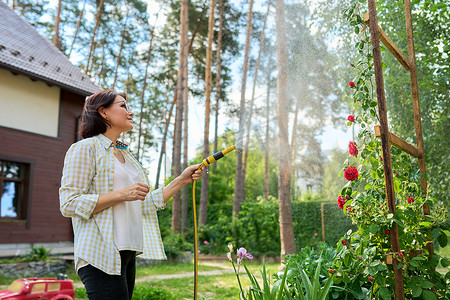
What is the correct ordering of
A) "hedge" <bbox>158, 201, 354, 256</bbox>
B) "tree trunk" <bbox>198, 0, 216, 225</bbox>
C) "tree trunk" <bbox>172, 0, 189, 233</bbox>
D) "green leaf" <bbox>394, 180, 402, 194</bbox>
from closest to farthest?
"green leaf" <bbox>394, 180, 402, 194</bbox> → "hedge" <bbox>158, 201, 354, 256</bbox> → "tree trunk" <bbox>172, 0, 189, 233</bbox> → "tree trunk" <bbox>198, 0, 216, 225</bbox>

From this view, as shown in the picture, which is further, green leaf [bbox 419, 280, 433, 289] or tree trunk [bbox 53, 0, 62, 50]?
tree trunk [bbox 53, 0, 62, 50]

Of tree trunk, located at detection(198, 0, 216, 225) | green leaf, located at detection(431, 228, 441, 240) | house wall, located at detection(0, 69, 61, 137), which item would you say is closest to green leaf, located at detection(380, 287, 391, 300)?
green leaf, located at detection(431, 228, 441, 240)

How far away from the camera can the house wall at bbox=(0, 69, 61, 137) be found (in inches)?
323

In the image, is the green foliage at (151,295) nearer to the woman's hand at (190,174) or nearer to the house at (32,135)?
the woman's hand at (190,174)

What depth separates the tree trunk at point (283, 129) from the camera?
5.00 meters

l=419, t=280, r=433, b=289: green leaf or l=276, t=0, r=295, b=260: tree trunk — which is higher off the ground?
l=276, t=0, r=295, b=260: tree trunk

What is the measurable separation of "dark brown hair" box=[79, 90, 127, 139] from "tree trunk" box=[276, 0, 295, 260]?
3.46 metres

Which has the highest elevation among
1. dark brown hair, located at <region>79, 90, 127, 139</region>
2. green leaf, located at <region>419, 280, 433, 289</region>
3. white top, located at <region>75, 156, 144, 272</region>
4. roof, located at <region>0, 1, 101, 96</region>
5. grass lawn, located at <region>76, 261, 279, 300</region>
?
roof, located at <region>0, 1, 101, 96</region>

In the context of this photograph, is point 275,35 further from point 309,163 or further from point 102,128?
point 102,128

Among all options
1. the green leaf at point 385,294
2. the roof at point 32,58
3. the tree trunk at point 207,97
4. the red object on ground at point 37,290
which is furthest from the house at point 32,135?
the green leaf at point 385,294

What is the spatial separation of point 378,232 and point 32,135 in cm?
796

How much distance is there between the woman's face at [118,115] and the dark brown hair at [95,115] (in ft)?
0.05

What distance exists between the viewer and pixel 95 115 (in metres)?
1.68

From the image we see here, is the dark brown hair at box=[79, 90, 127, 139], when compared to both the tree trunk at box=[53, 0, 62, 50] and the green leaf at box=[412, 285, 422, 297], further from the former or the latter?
the tree trunk at box=[53, 0, 62, 50]
